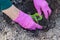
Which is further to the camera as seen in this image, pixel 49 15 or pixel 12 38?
pixel 49 15

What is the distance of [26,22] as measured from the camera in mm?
1624

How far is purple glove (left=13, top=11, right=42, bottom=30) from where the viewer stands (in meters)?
1.61

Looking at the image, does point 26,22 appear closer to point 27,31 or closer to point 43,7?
point 27,31

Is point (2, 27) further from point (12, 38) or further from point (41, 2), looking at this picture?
point (41, 2)

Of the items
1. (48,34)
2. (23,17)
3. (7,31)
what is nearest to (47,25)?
(48,34)

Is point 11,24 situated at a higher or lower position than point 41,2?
lower

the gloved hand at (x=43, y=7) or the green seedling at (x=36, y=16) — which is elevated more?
the gloved hand at (x=43, y=7)

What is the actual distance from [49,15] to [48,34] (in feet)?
0.53

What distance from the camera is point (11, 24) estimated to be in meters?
1.67

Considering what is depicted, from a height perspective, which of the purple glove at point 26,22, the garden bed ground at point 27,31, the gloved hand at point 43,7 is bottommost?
the garden bed ground at point 27,31

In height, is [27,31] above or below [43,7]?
below

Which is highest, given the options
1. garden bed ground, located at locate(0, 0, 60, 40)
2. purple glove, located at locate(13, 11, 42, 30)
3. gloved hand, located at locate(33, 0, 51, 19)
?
gloved hand, located at locate(33, 0, 51, 19)

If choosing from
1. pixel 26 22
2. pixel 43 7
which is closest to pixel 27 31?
pixel 26 22

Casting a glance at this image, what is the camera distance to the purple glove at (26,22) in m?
1.61
